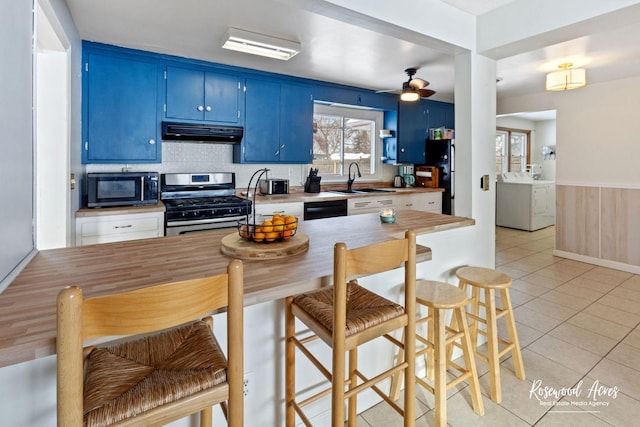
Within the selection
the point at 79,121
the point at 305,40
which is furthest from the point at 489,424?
the point at 79,121

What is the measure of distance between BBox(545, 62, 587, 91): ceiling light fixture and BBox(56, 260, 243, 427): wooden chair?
164 inches

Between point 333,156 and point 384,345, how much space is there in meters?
3.27

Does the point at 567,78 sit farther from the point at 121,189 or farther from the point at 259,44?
the point at 121,189

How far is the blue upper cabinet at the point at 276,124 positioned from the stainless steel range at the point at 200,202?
0.37 meters

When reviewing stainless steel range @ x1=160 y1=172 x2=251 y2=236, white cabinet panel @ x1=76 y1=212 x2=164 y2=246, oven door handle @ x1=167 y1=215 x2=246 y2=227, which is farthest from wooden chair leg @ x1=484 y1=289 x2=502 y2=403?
white cabinet panel @ x1=76 y1=212 x2=164 y2=246

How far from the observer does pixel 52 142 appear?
2.20 meters

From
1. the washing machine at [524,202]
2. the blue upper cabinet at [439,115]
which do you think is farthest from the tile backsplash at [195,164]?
the washing machine at [524,202]

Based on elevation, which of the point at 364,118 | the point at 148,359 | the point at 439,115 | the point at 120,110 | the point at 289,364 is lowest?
the point at 289,364

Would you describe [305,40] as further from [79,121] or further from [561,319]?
[561,319]

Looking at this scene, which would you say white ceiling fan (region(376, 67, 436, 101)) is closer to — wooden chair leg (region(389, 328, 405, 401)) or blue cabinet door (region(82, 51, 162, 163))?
blue cabinet door (region(82, 51, 162, 163))

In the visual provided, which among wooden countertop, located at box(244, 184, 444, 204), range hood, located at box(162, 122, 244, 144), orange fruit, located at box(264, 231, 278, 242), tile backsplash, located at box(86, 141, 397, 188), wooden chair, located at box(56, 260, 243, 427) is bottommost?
wooden chair, located at box(56, 260, 243, 427)

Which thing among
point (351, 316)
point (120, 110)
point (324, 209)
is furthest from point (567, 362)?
point (120, 110)

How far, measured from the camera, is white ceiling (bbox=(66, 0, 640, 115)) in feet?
7.43

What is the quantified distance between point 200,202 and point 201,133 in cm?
67
